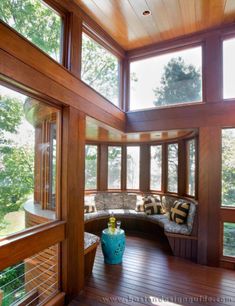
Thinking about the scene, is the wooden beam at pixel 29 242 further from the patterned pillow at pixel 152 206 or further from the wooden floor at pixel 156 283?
the patterned pillow at pixel 152 206

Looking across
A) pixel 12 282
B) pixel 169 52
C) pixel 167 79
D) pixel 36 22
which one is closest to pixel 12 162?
pixel 12 282

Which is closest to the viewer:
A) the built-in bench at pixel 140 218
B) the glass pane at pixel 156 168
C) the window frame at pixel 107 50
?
the window frame at pixel 107 50

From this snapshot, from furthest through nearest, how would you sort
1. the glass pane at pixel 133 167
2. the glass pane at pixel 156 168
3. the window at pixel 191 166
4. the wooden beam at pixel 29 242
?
the glass pane at pixel 133 167 → the glass pane at pixel 156 168 → the window at pixel 191 166 → the wooden beam at pixel 29 242

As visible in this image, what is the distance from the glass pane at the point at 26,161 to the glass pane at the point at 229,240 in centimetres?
275

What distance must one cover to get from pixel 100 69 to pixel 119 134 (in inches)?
54.4

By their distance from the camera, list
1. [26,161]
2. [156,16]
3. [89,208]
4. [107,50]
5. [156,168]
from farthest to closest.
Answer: [156,168], [89,208], [107,50], [156,16], [26,161]

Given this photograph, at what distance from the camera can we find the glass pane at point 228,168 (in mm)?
3537

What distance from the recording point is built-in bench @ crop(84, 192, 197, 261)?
3779mm

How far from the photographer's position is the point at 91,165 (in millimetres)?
5809

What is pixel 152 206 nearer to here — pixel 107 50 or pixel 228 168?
pixel 228 168

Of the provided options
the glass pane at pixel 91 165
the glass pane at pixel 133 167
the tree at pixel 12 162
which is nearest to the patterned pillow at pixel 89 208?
the glass pane at pixel 91 165

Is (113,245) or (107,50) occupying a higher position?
(107,50)

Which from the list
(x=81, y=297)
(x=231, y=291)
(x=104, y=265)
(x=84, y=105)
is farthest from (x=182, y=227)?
(x=84, y=105)

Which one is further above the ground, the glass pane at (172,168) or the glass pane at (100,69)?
the glass pane at (100,69)
